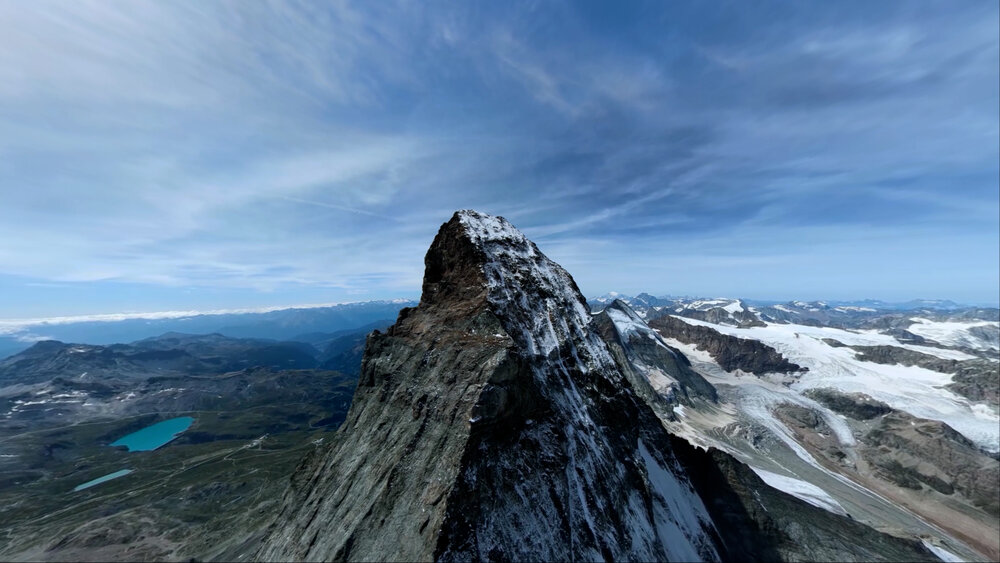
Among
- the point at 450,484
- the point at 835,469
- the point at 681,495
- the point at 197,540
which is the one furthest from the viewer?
the point at 835,469

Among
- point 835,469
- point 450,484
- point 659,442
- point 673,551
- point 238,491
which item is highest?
point 450,484

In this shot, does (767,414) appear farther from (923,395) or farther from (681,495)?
(681,495)

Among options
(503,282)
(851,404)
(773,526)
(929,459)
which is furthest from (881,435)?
(503,282)

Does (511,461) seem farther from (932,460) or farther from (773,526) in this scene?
(932,460)

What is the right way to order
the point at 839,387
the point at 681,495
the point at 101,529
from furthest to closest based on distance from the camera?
the point at 839,387 < the point at 101,529 < the point at 681,495

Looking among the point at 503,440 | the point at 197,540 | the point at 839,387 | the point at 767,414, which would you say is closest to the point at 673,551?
the point at 503,440

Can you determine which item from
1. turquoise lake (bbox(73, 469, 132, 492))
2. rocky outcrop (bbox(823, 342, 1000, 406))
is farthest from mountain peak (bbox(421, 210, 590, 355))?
rocky outcrop (bbox(823, 342, 1000, 406))

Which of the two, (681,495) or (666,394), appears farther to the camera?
(666,394)

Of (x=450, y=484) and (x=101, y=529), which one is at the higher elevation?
(x=450, y=484)
